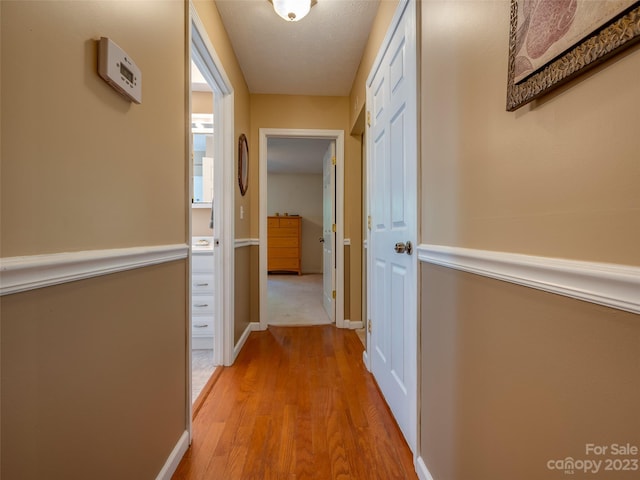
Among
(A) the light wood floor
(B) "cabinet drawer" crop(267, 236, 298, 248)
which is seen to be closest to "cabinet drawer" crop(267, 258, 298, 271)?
(B) "cabinet drawer" crop(267, 236, 298, 248)

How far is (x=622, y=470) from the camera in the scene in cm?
43

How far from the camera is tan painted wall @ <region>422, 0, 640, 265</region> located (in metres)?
0.44

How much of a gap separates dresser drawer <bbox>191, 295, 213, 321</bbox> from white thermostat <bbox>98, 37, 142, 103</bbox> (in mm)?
1740

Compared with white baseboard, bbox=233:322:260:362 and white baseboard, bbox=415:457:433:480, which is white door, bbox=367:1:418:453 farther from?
white baseboard, bbox=233:322:260:362

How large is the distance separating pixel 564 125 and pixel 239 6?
2044 millimetres

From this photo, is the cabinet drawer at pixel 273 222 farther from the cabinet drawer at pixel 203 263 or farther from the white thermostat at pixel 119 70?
the white thermostat at pixel 119 70

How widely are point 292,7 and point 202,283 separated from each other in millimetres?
1983

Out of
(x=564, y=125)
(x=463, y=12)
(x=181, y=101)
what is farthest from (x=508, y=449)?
(x=181, y=101)

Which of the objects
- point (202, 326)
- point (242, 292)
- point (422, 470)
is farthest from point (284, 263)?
point (422, 470)

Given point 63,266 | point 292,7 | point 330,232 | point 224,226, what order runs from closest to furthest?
point 63,266 → point 292,7 → point 224,226 → point 330,232

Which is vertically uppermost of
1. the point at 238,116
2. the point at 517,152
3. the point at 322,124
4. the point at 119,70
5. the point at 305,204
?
the point at 322,124

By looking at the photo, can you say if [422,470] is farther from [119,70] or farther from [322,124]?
[322,124]

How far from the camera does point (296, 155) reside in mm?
5410

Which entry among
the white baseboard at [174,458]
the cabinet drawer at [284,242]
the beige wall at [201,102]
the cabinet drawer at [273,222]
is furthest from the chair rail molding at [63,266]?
the cabinet drawer at [284,242]
